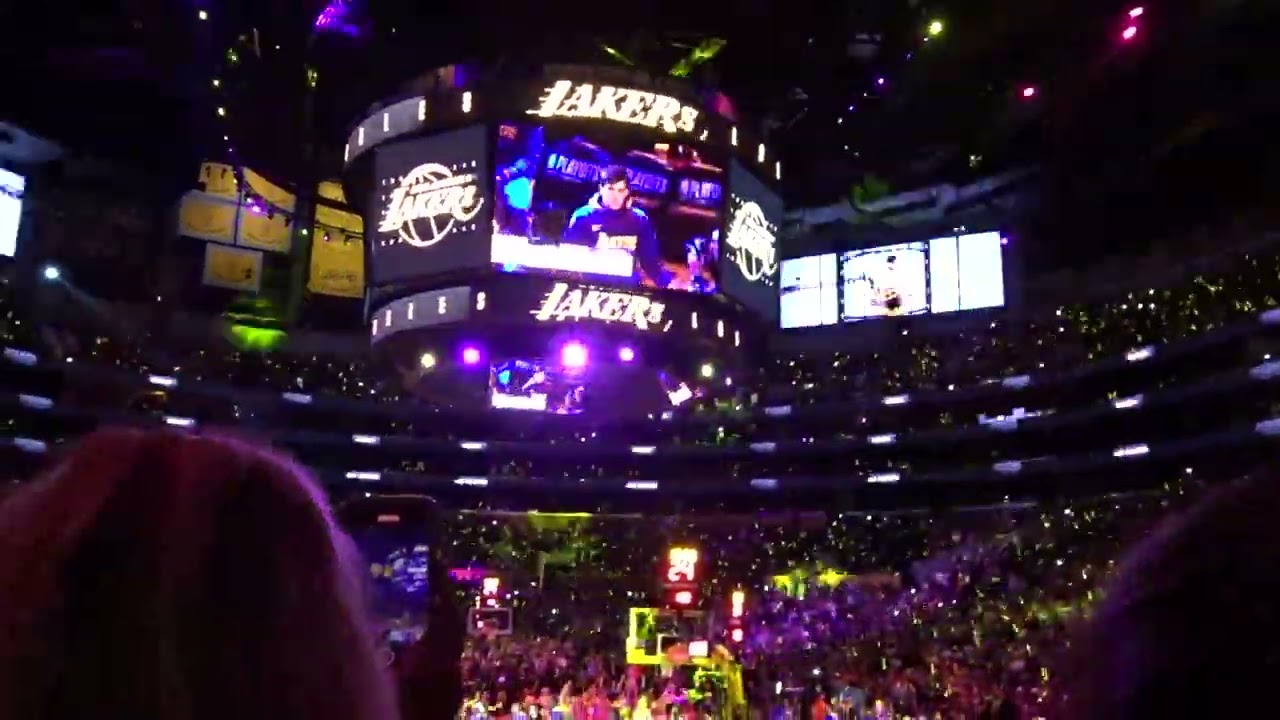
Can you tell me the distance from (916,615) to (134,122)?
22.3 meters

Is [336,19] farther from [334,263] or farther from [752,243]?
[334,263]

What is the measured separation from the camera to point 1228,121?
84.2 feet

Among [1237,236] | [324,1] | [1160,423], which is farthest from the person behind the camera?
[1160,423]

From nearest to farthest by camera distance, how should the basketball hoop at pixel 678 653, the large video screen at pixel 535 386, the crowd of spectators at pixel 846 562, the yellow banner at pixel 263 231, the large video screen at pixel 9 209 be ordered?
the large video screen at pixel 535 386 < the basketball hoop at pixel 678 653 < the crowd of spectators at pixel 846 562 < the large video screen at pixel 9 209 < the yellow banner at pixel 263 231

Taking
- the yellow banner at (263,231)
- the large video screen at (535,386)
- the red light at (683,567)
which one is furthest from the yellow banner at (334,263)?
the red light at (683,567)

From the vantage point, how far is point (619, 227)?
15.3m

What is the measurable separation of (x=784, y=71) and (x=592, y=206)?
7.03 m

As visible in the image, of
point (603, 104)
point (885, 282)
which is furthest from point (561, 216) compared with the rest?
point (885, 282)

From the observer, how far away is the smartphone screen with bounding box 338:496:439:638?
118 inches

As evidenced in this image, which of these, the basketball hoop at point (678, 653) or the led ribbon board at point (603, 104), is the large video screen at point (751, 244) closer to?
the led ribbon board at point (603, 104)

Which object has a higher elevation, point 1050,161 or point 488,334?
point 1050,161

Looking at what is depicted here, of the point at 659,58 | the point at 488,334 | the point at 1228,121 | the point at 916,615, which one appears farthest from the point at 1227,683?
the point at 1228,121

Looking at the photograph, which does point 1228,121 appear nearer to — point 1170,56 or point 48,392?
point 1170,56

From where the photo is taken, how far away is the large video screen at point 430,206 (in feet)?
51.1
